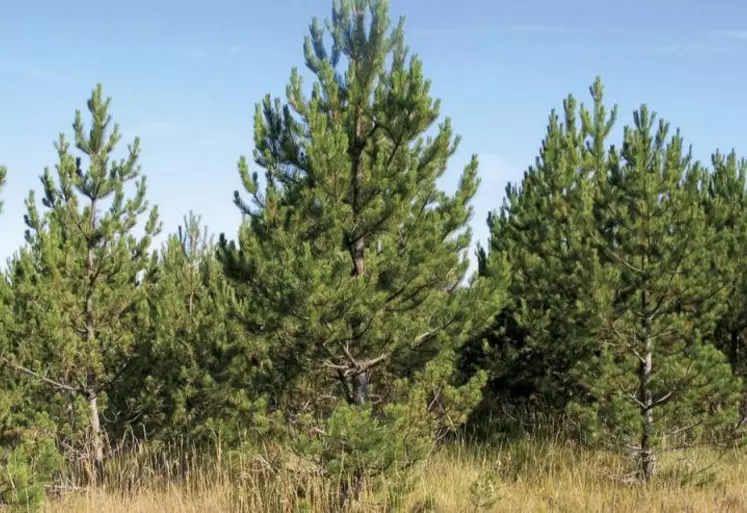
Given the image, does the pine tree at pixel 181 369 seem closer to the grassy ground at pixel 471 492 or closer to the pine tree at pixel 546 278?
the grassy ground at pixel 471 492

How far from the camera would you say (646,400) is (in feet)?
28.0

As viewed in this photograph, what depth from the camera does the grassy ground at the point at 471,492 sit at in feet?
22.0

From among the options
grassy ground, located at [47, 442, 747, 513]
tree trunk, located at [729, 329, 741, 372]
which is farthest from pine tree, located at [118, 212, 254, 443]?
tree trunk, located at [729, 329, 741, 372]

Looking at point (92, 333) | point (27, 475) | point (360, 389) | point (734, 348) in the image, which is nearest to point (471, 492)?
point (360, 389)

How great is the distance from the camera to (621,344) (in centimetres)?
846

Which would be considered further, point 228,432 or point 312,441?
point 228,432

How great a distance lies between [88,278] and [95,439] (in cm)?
217

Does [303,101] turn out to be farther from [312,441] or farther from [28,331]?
[28,331]

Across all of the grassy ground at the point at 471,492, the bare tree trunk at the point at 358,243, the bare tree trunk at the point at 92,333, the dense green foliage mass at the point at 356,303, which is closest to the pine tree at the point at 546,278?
the dense green foliage mass at the point at 356,303

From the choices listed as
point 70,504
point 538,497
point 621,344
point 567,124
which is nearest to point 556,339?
point 621,344

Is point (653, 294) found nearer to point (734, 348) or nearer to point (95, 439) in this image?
point (734, 348)

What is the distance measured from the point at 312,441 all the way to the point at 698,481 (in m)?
4.76

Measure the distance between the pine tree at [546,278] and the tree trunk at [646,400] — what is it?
2.09ft

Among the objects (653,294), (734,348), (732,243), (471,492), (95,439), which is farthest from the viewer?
(734,348)
